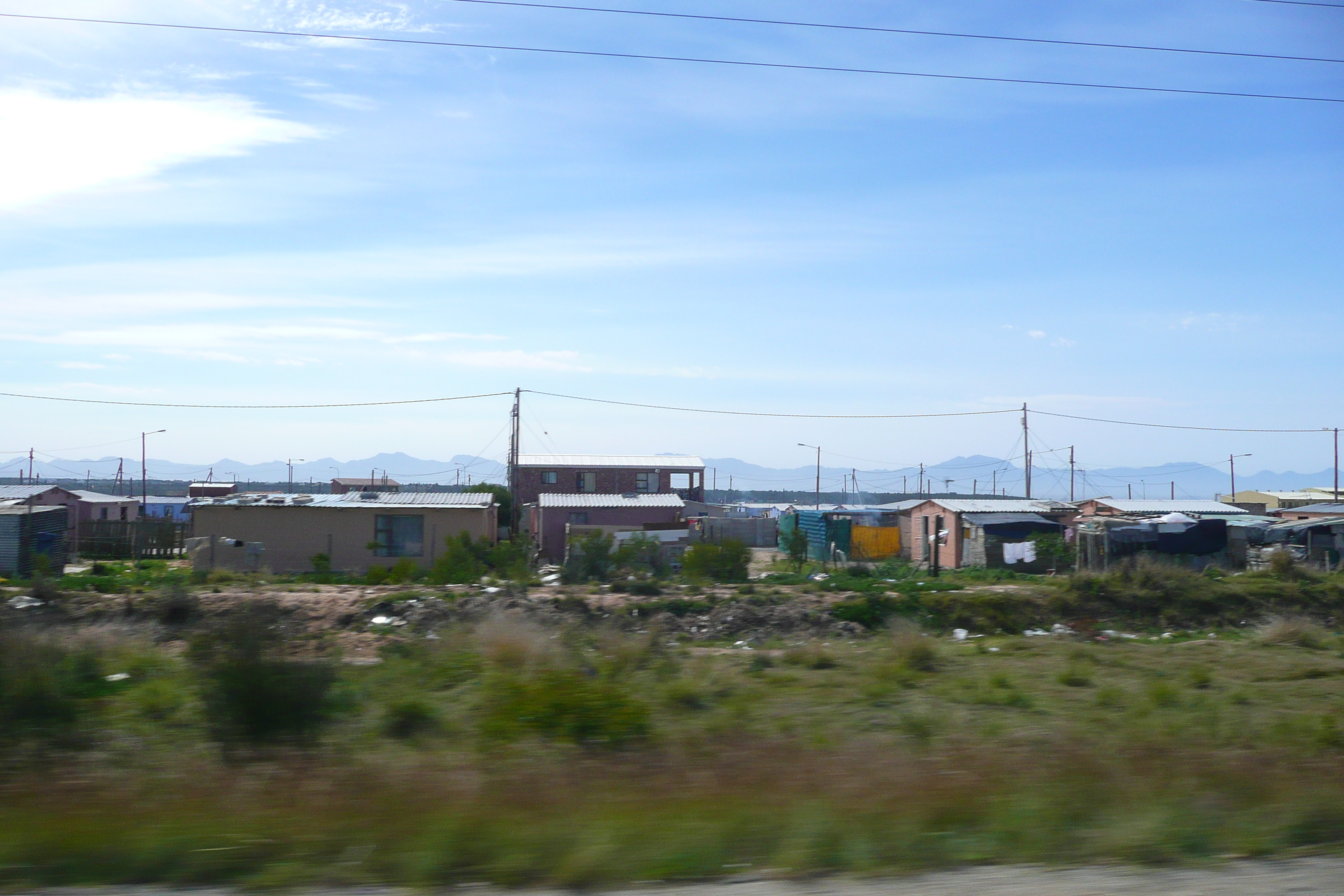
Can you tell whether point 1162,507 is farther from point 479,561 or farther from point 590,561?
point 479,561

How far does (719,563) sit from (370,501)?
605 inches

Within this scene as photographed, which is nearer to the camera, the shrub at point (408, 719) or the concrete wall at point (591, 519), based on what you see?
the shrub at point (408, 719)

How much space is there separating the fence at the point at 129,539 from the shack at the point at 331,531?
18.8 feet

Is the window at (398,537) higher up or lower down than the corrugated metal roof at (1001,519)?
lower down

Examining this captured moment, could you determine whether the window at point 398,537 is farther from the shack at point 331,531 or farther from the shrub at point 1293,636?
the shrub at point 1293,636

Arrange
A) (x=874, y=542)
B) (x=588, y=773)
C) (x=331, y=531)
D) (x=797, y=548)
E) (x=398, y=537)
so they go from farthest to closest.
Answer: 1. (x=874, y=542)
2. (x=797, y=548)
3. (x=398, y=537)
4. (x=331, y=531)
5. (x=588, y=773)

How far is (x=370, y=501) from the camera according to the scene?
39.1 metres

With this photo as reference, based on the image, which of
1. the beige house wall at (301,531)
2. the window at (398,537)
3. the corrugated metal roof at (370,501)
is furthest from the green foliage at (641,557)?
the window at (398,537)

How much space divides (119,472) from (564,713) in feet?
321

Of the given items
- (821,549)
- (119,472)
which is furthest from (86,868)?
(119,472)

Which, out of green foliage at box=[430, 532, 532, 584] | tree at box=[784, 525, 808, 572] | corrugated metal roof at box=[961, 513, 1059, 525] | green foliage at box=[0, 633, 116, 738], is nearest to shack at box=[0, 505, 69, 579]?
green foliage at box=[430, 532, 532, 584]

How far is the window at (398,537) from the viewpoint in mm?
37188

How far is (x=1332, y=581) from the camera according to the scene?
1152 inches

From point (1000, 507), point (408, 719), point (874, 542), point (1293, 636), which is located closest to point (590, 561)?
point (1293, 636)
